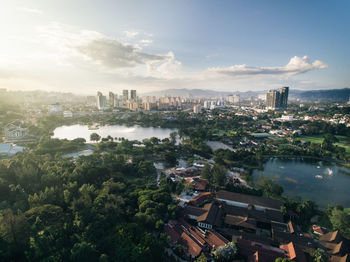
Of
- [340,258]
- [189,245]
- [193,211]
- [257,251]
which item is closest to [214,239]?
[189,245]

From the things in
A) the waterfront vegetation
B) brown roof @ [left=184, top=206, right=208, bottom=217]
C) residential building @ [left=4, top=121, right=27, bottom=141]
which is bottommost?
brown roof @ [left=184, top=206, right=208, bottom=217]

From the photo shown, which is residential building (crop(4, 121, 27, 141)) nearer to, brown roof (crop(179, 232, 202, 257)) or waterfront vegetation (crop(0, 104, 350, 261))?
waterfront vegetation (crop(0, 104, 350, 261))

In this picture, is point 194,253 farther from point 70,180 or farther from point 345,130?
point 345,130

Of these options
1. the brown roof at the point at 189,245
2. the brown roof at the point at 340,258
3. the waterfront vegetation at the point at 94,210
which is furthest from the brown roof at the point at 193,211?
the brown roof at the point at 340,258

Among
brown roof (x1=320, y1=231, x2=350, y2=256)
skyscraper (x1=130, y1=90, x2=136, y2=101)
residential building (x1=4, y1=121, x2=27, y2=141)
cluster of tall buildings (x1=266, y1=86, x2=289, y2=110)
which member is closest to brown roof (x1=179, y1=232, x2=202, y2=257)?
brown roof (x1=320, y1=231, x2=350, y2=256)

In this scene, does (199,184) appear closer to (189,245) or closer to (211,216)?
(211,216)

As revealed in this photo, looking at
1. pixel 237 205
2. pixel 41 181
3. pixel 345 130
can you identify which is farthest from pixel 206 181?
pixel 345 130
